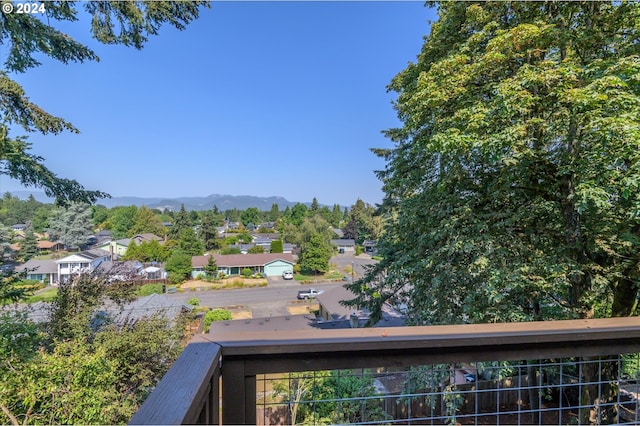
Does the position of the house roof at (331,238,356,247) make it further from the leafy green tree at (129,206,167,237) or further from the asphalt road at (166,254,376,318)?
the leafy green tree at (129,206,167,237)

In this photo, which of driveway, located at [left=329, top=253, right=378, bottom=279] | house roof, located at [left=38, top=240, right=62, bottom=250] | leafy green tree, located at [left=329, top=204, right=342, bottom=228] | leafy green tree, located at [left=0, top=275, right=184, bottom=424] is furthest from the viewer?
leafy green tree, located at [left=329, top=204, right=342, bottom=228]

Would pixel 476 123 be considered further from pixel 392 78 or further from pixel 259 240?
pixel 259 240

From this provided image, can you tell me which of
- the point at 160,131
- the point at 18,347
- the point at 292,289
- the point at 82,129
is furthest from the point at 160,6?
the point at 292,289

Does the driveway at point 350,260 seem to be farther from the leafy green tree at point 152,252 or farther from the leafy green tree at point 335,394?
the leafy green tree at point 335,394

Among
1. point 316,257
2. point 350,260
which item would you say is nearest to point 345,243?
point 350,260

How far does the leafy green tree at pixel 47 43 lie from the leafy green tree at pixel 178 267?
17584 mm

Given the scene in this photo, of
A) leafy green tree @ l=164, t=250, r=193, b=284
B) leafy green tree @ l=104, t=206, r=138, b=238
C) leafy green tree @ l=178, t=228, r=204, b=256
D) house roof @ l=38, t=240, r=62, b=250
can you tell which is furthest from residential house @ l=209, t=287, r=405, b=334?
leafy green tree @ l=104, t=206, r=138, b=238

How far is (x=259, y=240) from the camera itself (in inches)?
1383

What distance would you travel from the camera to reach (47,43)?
157 inches

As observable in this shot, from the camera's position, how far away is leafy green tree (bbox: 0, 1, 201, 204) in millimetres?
3807

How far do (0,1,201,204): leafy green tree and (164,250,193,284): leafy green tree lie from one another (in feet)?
57.7

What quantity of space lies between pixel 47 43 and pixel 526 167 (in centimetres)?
614

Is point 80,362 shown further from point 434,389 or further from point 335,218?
point 335,218

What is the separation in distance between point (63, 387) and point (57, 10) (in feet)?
16.0
